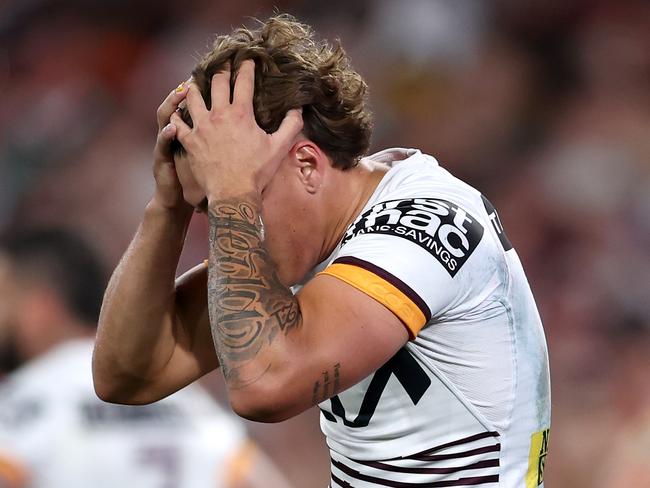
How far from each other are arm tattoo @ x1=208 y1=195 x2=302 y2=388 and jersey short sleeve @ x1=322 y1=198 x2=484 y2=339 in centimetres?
13

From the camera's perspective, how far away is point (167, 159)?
238 cm

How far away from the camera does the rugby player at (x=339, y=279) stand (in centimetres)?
187

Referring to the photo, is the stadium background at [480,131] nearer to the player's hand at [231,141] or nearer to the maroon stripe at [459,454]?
the maroon stripe at [459,454]

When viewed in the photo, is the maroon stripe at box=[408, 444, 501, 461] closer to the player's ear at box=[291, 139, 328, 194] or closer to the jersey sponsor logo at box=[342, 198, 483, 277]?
the jersey sponsor logo at box=[342, 198, 483, 277]

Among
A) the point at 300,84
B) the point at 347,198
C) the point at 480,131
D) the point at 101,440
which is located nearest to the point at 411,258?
the point at 347,198

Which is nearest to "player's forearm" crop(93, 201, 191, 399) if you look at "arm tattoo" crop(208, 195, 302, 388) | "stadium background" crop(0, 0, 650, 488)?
"arm tattoo" crop(208, 195, 302, 388)

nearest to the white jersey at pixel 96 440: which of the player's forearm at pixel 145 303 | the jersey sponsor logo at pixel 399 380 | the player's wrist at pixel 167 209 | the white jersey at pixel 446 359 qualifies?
the player's forearm at pixel 145 303

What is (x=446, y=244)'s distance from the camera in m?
1.97

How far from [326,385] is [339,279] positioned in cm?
20

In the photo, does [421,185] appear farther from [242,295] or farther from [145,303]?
[145,303]

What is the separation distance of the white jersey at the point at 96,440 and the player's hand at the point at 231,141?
6.16 feet

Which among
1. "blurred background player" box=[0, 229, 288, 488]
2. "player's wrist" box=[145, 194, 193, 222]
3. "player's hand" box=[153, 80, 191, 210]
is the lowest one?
"blurred background player" box=[0, 229, 288, 488]

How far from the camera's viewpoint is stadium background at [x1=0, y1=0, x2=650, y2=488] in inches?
223

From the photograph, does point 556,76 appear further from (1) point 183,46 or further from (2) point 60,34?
(2) point 60,34
